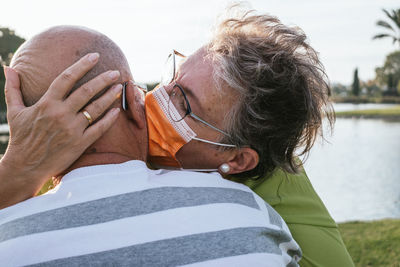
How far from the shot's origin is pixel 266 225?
5.59 feet

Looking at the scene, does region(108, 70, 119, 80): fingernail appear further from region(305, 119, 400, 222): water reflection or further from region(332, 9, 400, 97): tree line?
region(332, 9, 400, 97): tree line

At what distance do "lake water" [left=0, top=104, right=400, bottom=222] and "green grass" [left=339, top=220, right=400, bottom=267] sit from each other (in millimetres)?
1301

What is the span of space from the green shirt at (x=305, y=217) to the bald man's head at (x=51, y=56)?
119cm

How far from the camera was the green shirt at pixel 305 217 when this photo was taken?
90.0 inches

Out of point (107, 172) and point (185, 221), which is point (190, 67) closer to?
point (107, 172)

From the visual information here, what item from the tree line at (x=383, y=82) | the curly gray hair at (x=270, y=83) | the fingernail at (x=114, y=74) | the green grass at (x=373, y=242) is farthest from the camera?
the tree line at (x=383, y=82)

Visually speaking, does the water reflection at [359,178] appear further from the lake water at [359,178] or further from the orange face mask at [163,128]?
the orange face mask at [163,128]

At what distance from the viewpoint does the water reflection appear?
346 inches

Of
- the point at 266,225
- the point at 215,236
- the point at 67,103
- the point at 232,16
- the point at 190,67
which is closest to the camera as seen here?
the point at 215,236

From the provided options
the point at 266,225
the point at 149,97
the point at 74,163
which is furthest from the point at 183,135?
the point at 266,225

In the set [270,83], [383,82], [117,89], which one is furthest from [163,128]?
[383,82]

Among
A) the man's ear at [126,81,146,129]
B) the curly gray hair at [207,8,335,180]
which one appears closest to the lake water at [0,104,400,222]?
the curly gray hair at [207,8,335,180]

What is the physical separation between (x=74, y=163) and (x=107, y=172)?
27cm

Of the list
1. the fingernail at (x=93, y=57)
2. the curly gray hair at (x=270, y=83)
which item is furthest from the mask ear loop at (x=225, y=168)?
the fingernail at (x=93, y=57)
